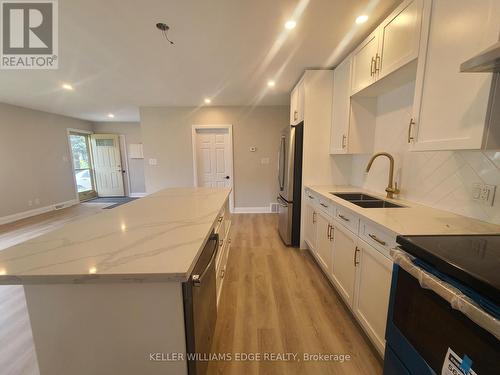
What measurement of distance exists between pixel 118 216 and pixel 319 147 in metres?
2.44

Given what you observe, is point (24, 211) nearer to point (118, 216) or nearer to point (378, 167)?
point (118, 216)

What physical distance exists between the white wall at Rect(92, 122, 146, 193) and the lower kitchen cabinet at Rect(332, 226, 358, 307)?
6538 millimetres

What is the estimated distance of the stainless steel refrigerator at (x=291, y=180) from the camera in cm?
284

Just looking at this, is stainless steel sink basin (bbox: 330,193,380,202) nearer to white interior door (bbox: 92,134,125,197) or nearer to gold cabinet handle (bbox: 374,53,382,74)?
gold cabinet handle (bbox: 374,53,382,74)

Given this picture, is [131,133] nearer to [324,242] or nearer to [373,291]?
[324,242]

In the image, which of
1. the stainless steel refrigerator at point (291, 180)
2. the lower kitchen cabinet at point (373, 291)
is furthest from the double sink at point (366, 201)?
the stainless steel refrigerator at point (291, 180)

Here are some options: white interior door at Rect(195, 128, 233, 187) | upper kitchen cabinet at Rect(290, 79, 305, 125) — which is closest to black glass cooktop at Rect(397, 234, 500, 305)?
upper kitchen cabinet at Rect(290, 79, 305, 125)

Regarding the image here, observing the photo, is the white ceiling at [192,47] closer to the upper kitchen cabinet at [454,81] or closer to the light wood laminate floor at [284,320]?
the upper kitchen cabinet at [454,81]

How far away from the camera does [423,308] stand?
770mm

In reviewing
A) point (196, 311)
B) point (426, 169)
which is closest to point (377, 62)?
point (426, 169)

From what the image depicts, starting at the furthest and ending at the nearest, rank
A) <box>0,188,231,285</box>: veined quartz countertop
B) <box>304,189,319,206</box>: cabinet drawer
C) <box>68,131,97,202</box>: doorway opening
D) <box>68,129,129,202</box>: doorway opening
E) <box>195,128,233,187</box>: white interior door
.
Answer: <box>68,129,129,202</box>: doorway opening, <box>68,131,97,202</box>: doorway opening, <box>195,128,233,187</box>: white interior door, <box>304,189,319,206</box>: cabinet drawer, <box>0,188,231,285</box>: veined quartz countertop

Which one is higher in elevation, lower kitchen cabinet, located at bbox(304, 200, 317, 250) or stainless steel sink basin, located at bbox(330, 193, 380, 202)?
stainless steel sink basin, located at bbox(330, 193, 380, 202)

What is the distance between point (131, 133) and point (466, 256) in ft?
25.1

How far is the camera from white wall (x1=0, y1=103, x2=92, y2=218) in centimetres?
411
